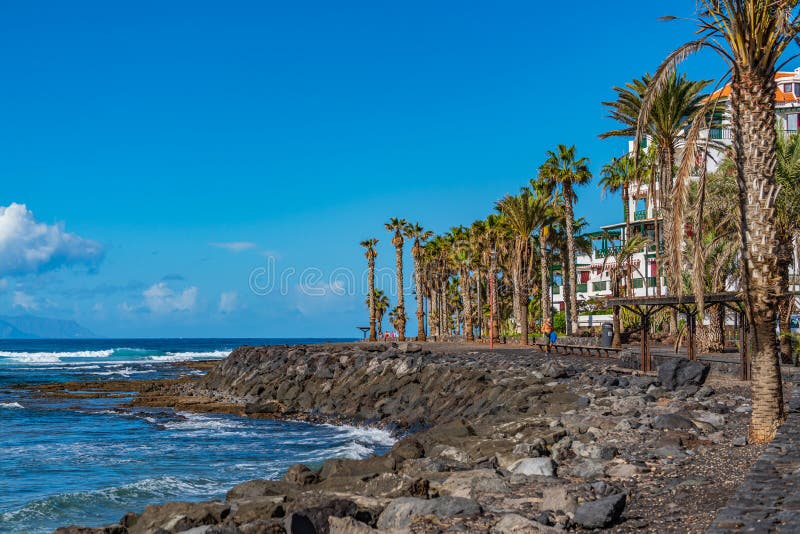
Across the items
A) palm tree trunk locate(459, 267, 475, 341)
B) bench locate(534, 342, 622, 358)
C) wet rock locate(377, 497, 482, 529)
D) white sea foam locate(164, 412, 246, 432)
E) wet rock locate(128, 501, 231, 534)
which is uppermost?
palm tree trunk locate(459, 267, 475, 341)

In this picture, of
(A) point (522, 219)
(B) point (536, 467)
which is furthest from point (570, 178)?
(B) point (536, 467)

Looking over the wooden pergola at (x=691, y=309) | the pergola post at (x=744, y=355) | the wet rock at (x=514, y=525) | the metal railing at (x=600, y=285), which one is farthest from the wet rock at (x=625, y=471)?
the metal railing at (x=600, y=285)

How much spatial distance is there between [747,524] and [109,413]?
118ft

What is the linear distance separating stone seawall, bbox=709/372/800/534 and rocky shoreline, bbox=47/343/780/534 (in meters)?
0.82

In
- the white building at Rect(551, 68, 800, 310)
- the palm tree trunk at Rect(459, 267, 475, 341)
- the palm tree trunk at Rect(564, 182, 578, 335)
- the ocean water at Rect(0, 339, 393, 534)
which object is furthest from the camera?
the palm tree trunk at Rect(459, 267, 475, 341)

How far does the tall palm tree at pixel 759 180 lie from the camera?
1211 cm

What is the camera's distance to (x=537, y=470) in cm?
1206

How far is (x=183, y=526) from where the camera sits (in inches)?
458

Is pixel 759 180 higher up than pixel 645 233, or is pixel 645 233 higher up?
pixel 645 233

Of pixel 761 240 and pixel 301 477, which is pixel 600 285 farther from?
pixel 761 240

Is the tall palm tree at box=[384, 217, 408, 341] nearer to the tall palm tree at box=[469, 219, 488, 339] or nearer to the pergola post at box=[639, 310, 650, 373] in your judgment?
the tall palm tree at box=[469, 219, 488, 339]

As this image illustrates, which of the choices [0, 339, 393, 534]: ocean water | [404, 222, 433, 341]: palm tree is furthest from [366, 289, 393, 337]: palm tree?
[0, 339, 393, 534]: ocean water

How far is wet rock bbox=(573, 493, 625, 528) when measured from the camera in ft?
29.0

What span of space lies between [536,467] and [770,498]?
4966 mm
